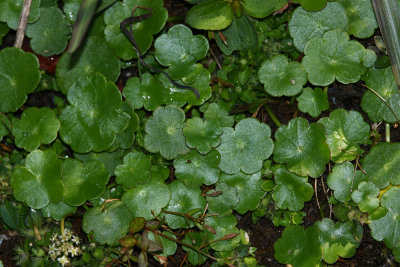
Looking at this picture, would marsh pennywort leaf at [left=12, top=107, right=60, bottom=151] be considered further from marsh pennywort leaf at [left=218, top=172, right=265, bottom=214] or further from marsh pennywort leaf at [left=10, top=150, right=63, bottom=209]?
marsh pennywort leaf at [left=218, top=172, right=265, bottom=214]

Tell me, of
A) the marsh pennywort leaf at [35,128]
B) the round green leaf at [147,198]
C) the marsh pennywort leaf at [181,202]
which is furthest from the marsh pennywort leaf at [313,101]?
the marsh pennywort leaf at [35,128]

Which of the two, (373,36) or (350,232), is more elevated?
(373,36)

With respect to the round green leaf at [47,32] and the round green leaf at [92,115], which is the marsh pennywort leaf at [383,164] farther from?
the round green leaf at [47,32]

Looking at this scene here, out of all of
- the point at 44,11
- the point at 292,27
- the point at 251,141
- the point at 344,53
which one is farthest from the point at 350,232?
the point at 44,11

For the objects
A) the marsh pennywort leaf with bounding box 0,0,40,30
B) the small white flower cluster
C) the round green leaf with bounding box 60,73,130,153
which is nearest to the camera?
the small white flower cluster

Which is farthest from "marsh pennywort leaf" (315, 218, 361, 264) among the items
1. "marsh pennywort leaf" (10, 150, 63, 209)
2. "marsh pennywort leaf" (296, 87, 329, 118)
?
"marsh pennywort leaf" (10, 150, 63, 209)

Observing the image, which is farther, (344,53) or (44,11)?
(44,11)

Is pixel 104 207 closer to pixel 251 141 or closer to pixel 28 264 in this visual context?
pixel 28 264

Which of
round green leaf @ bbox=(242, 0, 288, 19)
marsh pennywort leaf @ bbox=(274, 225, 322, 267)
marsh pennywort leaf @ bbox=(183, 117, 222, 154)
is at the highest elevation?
round green leaf @ bbox=(242, 0, 288, 19)
